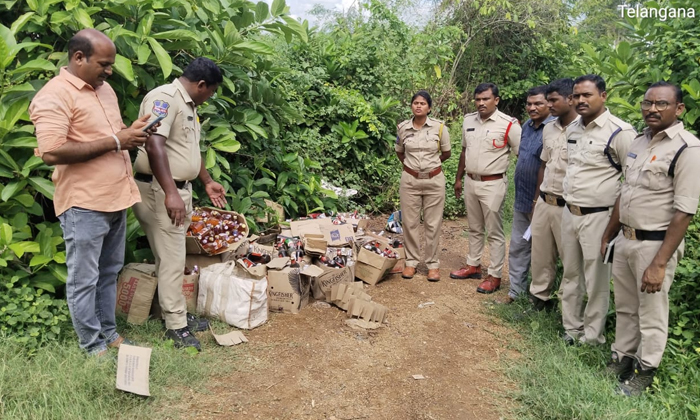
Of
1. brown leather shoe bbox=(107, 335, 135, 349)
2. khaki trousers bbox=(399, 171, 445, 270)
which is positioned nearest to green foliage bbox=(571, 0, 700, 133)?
khaki trousers bbox=(399, 171, 445, 270)

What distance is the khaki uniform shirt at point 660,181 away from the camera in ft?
9.26

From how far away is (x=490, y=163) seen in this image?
5.03 metres

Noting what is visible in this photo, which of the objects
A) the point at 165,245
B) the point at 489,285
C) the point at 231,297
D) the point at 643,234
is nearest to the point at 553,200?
the point at 643,234

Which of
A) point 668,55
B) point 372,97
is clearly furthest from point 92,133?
point 372,97

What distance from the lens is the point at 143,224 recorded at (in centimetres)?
364

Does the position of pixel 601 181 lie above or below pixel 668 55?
below

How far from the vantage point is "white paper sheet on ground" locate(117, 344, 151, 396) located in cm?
296

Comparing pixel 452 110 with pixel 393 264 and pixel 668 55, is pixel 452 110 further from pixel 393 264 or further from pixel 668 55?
pixel 668 55

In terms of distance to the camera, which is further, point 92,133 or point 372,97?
point 372,97

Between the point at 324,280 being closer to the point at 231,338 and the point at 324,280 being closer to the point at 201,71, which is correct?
the point at 231,338

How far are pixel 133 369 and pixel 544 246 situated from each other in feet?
10.6

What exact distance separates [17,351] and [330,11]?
10.9m

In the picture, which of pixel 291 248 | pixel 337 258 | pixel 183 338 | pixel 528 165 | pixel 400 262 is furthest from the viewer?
pixel 400 262

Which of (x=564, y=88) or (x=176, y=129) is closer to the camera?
(x=176, y=129)
